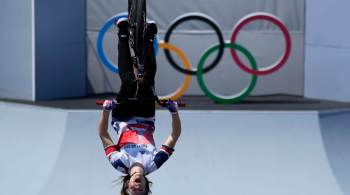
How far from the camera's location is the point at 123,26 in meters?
8.38

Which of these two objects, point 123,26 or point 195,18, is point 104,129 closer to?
point 123,26

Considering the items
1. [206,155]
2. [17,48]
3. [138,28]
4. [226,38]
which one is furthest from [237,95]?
[138,28]

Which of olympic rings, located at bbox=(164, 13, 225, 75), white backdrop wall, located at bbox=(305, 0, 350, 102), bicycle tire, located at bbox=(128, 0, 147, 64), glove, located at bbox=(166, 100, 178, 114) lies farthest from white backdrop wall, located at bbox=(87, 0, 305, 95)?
glove, located at bbox=(166, 100, 178, 114)

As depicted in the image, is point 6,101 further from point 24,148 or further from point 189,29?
point 189,29

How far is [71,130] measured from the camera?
11609 millimetres

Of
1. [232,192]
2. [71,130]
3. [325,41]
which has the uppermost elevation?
[325,41]

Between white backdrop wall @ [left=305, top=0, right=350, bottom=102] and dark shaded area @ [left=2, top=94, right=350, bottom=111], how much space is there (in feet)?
1.14

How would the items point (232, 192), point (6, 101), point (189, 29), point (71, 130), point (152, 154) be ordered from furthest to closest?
1. point (189, 29)
2. point (6, 101)
3. point (71, 130)
4. point (232, 192)
5. point (152, 154)

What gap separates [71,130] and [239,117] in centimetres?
244

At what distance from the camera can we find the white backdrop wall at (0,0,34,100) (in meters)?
14.2

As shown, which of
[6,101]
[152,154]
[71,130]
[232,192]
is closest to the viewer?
[152,154]

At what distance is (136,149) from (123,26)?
4.29 ft

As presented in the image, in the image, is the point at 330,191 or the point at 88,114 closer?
the point at 330,191

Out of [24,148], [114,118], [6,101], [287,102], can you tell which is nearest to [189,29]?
[287,102]
